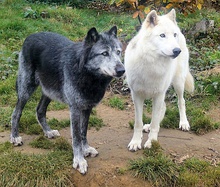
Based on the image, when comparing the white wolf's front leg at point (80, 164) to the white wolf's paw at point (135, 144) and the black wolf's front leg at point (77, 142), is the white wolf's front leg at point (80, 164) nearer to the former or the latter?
the black wolf's front leg at point (77, 142)

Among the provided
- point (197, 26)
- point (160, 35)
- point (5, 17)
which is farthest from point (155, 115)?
point (5, 17)

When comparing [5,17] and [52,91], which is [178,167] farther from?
[5,17]

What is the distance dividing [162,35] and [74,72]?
1.08 metres

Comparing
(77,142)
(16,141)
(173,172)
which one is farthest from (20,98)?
(173,172)

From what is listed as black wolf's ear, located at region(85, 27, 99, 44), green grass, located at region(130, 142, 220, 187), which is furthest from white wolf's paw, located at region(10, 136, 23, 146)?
black wolf's ear, located at region(85, 27, 99, 44)

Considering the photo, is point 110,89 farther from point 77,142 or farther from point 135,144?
point 77,142

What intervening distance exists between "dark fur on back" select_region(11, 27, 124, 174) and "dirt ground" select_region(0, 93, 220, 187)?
16 cm

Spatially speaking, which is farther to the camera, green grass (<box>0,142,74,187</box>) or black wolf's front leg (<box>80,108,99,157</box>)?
black wolf's front leg (<box>80,108,99,157</box>)

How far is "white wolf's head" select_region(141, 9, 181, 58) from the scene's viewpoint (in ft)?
12.6

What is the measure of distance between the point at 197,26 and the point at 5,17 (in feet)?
16.5

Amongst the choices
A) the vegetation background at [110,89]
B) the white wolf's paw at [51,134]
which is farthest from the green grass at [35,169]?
the white wolf's paw at [51,134]

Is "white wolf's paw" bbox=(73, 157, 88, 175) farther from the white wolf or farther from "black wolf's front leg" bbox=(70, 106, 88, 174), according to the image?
the white wolf

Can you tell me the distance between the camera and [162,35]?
13.0 ft

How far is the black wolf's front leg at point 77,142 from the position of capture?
409cm
